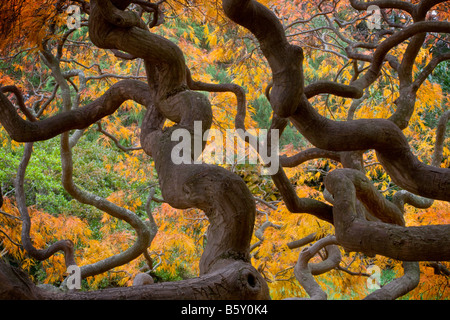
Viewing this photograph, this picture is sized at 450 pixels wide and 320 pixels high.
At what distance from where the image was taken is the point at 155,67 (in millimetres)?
2098

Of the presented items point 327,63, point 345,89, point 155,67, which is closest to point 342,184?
point 345,89

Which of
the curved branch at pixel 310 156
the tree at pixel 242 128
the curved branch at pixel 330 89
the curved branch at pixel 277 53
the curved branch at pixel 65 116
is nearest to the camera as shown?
the tree at pixel 242 128

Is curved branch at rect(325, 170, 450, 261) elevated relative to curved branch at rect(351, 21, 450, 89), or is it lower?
lower

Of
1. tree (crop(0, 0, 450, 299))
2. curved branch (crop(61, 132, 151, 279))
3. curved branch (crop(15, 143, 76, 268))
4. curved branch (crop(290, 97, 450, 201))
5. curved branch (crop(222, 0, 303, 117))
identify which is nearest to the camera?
tree (crop(0, 0, 450, 299))

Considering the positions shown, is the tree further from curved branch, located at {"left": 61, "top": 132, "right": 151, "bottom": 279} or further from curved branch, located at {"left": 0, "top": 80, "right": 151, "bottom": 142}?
curved branch, located at {"left": 61, "top": 132, "right": 151, "bottom": 279}

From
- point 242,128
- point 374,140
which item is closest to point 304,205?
point 374,140

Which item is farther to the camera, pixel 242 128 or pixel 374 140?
pixel 242 128

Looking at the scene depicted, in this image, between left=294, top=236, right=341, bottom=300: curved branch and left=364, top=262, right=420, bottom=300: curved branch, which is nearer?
left=364, top=262, right=420, bottom=300: curved branch

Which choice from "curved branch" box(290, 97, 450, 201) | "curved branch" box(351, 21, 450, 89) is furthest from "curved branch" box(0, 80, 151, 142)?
"curved branch" box(351, 21, 450, 89)

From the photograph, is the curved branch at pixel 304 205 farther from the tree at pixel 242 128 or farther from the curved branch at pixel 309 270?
the curved branch at pixel 309 270

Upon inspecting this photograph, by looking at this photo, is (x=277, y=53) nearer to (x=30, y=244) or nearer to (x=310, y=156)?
(x=310, y=156)

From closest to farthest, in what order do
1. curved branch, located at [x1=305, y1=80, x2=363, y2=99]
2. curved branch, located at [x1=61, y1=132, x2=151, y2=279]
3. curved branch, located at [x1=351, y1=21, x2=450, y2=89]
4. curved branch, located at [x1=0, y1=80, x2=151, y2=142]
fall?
curved branch, located at [x1=0, y1=80, x2=151, y2=142] < curved branch, located at [x1=351, y1=21, x2=450, y2=89] < curved branch, located at [x1=305, y1=80, x2=363, y2=99] < curved branch, located at [x1=61, y1=132, x2=151, y2=279]

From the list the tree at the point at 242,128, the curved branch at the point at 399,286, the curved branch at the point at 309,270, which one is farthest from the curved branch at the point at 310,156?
the curved branch at the point at 399,286

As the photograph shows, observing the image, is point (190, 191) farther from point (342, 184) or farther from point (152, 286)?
point (342, 184)
